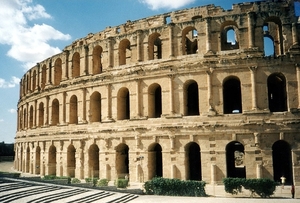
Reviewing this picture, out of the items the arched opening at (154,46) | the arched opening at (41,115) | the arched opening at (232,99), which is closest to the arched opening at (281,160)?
the arched opening at (232,99)

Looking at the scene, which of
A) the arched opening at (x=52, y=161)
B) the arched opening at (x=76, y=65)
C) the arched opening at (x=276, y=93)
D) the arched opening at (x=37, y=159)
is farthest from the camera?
the arched opening at (x=37, y=159)

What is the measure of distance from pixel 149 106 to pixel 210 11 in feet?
30.3

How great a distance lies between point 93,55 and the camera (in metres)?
27.7

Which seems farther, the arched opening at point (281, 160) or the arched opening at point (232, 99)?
the arched opening at point (232, 99)

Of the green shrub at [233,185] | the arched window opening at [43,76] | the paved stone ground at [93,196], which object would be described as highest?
the arched window opening at [43,76]

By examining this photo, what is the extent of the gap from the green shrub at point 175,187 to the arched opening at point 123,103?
7501 millimetres

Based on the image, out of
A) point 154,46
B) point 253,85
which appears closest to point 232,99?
point 253,85

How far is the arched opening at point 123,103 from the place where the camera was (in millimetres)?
25594

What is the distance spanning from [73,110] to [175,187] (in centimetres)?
1412

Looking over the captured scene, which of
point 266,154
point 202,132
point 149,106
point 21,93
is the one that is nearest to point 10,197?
point 149,106

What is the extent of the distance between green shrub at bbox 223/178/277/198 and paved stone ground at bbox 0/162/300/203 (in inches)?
16.7

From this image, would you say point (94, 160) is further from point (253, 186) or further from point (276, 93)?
point (276, 93)

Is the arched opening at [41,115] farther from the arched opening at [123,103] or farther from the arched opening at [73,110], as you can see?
the arched opening at [123,103]

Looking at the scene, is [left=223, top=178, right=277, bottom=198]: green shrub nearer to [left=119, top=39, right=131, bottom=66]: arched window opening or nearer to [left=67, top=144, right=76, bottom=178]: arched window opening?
[left=119, top=39, right=131, bottom=66]: arched window opening
